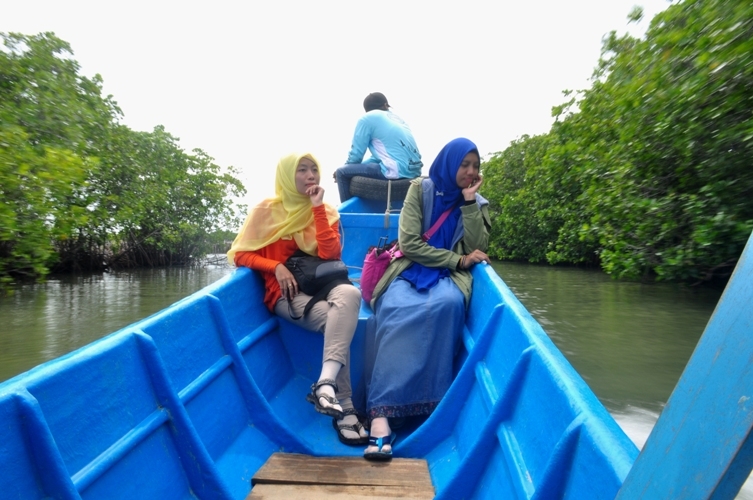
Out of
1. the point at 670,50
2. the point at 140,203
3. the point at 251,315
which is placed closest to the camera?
the point at 251,315

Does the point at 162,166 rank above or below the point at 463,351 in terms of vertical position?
below

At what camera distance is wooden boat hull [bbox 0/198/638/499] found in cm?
119

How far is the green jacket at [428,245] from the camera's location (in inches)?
107

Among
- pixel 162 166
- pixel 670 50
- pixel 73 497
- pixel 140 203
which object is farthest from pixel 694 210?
pixel 162 166

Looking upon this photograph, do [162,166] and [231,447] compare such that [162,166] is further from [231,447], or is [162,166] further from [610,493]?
[610,493]

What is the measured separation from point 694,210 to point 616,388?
1847 millimetres

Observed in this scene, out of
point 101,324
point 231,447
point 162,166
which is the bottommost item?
point 101,324

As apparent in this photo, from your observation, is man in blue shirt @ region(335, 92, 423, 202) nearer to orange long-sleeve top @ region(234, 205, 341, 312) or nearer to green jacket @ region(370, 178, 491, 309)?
green jacket @ region(370, 178, 491, 309)

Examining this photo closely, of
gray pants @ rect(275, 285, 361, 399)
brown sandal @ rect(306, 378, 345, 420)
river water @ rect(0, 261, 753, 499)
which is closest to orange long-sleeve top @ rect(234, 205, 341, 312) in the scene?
gray pants @ rect(275, 285, 361, 399)

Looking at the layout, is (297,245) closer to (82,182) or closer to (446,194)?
(446,194)

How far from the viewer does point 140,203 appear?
15.8 meters

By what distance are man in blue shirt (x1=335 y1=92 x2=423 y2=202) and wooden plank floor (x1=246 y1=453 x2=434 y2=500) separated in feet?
9.76

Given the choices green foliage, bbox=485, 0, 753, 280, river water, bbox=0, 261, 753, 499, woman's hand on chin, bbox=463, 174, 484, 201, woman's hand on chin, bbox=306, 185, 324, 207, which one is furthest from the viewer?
river water, bbox=0, 261, 753, 499

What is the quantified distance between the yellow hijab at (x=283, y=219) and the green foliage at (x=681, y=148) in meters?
3.19
